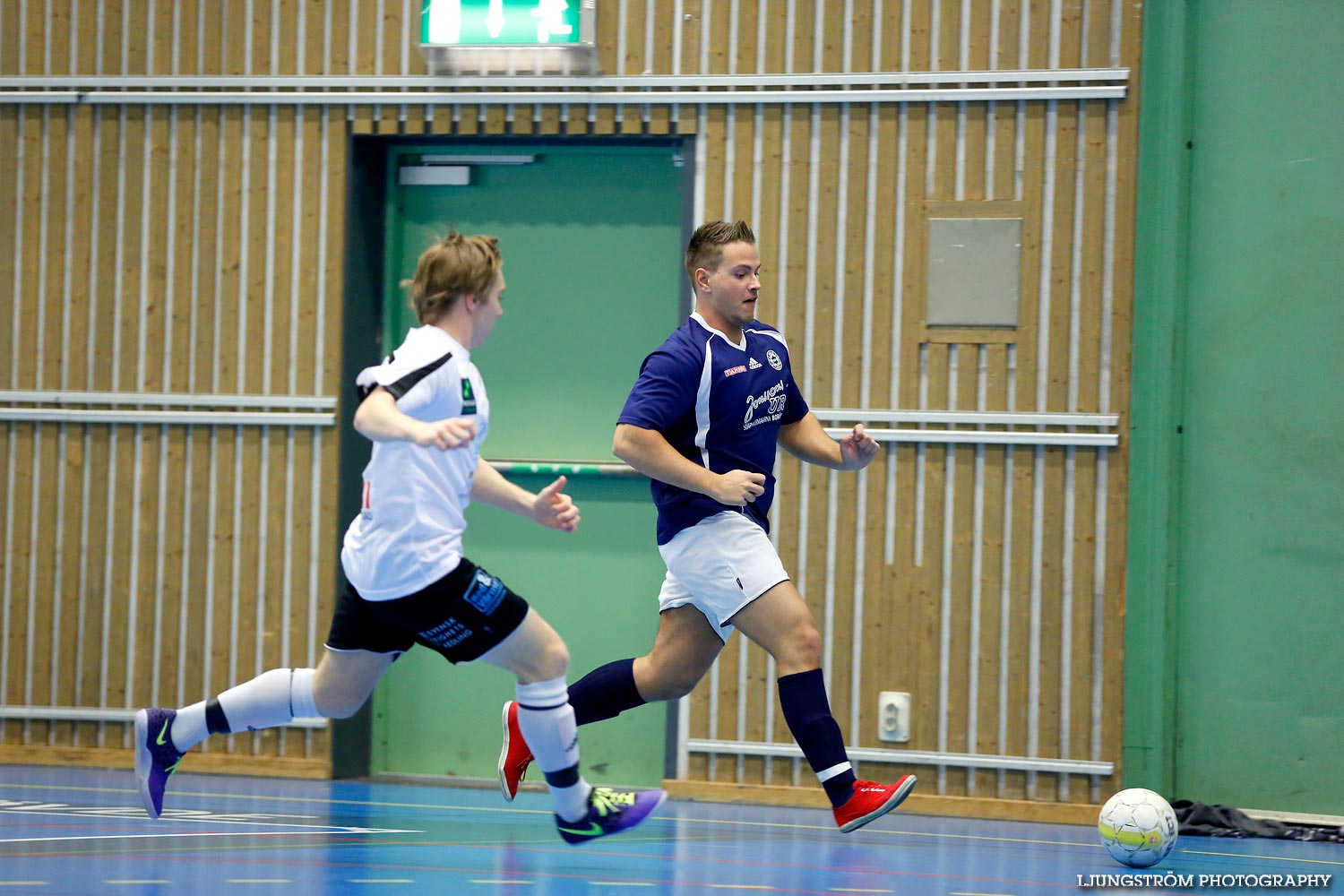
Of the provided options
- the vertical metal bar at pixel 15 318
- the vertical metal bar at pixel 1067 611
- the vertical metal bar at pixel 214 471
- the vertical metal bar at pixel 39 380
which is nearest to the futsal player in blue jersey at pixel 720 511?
the vertical metal bar at pixel 1067 611

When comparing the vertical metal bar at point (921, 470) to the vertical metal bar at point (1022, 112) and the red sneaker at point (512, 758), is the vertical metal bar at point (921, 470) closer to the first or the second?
the vertical metal bar at point (1022, 112)

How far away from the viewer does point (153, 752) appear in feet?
15.1

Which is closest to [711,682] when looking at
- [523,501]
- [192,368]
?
[523,501]

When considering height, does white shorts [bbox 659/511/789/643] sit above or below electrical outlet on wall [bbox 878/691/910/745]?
above

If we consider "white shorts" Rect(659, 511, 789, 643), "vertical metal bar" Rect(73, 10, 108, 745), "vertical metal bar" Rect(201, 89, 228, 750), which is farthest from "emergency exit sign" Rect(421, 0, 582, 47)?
"white shorts" Rect(659, 511, 789, 643)

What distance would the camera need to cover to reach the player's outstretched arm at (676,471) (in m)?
4.55

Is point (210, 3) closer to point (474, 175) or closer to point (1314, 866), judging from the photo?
point (474, 175)

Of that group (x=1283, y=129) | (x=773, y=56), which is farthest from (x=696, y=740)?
(x=1283, y=129)

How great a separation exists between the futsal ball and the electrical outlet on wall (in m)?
1.88

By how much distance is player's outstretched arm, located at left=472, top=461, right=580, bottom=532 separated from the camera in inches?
163

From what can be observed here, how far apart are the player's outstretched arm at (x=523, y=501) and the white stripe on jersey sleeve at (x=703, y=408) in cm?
76

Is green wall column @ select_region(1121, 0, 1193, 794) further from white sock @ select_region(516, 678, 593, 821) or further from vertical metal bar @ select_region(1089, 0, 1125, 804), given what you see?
white sock @ select_region(516, 678, 593, 821)

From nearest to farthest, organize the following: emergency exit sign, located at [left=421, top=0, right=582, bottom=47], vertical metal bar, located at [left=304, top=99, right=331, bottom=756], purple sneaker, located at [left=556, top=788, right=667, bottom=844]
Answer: purple sneaker, located at [left=556, top=788, right=667, bottom=844], emergency exit sign, located at [left=421, top=0, right=582, bottom=47], vertical metal bar, located at [left=304, top=99, right=331, bottom=756]

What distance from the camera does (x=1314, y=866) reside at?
5203 mm
